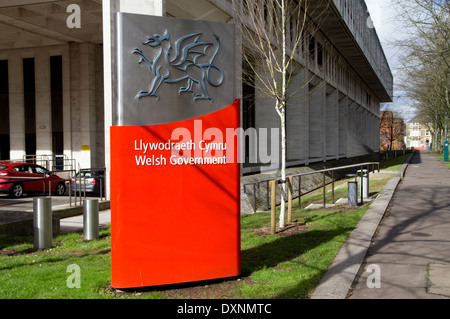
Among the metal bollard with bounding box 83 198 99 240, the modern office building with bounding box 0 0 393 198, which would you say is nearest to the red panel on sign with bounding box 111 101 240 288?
the metal bollard with bounding box 83 198 99 240

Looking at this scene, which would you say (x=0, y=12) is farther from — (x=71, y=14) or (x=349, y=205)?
(x=349, y=205)

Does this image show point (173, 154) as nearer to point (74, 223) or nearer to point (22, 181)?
point (74, 223)

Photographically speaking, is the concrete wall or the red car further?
the concrete wall

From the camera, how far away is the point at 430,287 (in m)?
4.89

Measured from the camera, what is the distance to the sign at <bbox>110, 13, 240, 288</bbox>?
496 centimetres

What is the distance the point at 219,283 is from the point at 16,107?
2765cm

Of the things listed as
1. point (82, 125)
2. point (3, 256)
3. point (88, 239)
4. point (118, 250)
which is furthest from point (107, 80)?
point (82, 125)

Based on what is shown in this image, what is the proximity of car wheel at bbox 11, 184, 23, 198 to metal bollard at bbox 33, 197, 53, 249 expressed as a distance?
377 inches

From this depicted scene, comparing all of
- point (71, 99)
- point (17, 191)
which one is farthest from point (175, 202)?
point (71, 99)

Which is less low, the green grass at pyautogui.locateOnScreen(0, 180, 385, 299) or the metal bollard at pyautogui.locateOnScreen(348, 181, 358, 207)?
the metal bollard at pyautogui.locateOnScreen(348, 181, 358, 207)

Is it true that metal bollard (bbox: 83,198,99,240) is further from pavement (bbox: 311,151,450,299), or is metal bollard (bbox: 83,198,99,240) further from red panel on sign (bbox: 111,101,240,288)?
pavement (bbox: 311,151,450,299)

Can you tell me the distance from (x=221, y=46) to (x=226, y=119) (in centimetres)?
92

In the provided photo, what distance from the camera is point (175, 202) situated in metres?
5.14

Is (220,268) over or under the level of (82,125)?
under
